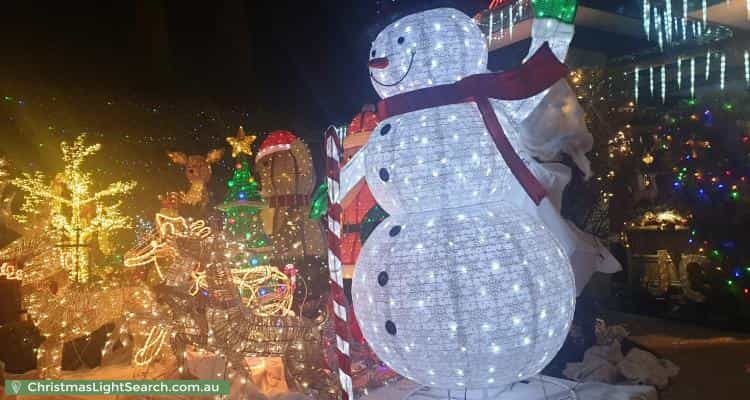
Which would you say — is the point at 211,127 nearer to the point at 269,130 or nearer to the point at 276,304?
the point at 269,130

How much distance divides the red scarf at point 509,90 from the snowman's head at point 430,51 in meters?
0.10

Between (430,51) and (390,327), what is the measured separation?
51.4 inches

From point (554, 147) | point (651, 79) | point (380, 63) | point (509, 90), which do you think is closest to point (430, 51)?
point (380, 63)

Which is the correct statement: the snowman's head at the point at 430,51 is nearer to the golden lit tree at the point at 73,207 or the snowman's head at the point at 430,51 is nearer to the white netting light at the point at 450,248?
the white netting light at the point at 450,248

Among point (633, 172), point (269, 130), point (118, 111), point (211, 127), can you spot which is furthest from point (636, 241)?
point (118, 111)

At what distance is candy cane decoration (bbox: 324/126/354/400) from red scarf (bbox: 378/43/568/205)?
609 mm

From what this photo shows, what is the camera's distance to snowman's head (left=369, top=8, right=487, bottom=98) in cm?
262

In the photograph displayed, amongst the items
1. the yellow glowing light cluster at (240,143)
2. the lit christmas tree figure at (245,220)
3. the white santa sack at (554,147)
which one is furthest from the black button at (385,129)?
the yellow glowing light cluster at (240,143)

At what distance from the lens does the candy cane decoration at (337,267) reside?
271cm

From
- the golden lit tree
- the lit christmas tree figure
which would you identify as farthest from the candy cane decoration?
the golden lit tree

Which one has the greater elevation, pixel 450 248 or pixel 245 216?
pixel 245 216

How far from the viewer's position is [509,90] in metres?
2.53

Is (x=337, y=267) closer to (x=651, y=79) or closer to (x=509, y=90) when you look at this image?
(x=509, y=90)

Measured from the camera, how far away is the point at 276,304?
4.68 m
